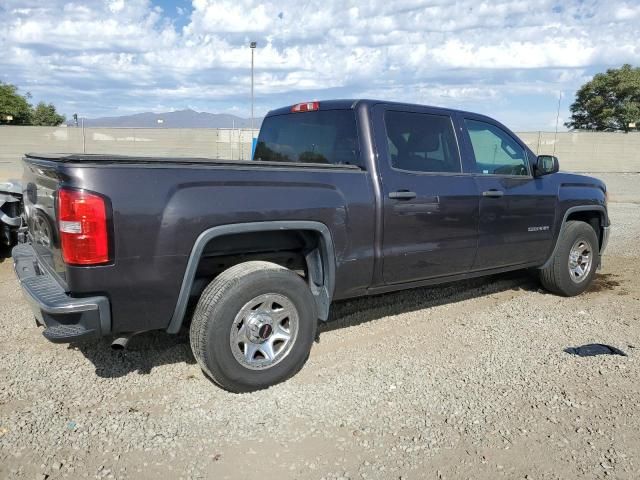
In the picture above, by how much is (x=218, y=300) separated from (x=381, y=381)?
129cm

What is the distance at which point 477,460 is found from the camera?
2.99m

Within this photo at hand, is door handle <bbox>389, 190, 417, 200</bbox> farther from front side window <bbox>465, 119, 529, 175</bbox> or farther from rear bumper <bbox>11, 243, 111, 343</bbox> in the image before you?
rear bumper <bbox>11, 243, 111, 343</bbox>

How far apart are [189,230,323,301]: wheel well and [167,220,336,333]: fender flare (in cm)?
1

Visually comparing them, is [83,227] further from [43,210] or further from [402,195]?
[402,195]

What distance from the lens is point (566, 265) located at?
19.1 feet

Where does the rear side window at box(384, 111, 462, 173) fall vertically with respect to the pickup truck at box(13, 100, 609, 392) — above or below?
above

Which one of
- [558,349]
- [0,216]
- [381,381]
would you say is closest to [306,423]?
[381,381]

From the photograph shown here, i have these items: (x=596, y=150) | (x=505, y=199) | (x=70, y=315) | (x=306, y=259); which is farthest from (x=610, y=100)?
(x=70, y=315)

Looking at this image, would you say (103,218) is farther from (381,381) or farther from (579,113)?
(579,113)

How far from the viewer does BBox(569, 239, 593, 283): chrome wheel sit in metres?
5.93

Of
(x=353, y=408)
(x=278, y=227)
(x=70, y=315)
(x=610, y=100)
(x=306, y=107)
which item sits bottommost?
(x=353, y=408)

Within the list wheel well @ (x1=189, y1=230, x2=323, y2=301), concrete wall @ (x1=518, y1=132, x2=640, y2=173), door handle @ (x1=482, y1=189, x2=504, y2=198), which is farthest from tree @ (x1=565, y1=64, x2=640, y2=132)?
wheel well @ (x1=189, y1=230, x2=323, y2=301)

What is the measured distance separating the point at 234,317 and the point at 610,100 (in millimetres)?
51272

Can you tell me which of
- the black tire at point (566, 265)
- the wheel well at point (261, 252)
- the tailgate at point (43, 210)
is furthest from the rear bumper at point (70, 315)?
the black tire at point (566, 265)
